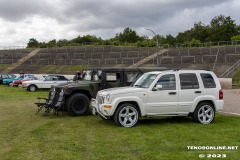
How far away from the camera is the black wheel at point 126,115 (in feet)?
29.5

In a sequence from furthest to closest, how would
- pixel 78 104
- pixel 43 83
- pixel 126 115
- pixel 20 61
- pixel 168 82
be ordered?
1. pixel 20 61
2. pixel 43 83
3. pixel 78 104
4. pixel 168 82
5. pixel 126 115

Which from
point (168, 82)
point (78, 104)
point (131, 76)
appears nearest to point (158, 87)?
point (168, 82)

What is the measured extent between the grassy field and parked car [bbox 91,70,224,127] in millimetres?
401

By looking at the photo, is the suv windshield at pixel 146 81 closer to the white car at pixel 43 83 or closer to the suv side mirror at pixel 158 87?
the suv side mirror at pixel 158 87

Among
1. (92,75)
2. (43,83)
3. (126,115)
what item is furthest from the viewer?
(43,83)

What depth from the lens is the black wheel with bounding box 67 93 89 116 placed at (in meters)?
11.7

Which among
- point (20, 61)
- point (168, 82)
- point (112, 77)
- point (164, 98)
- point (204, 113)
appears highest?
point (20, 61)

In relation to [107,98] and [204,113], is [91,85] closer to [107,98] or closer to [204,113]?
[107,98]

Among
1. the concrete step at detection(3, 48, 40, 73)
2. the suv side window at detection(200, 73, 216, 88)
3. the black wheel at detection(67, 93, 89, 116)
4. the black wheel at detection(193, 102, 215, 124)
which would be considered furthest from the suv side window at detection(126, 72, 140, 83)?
the concrete step at detection(3, 48, 40, 73)

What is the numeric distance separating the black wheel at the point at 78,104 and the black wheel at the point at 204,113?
440cm

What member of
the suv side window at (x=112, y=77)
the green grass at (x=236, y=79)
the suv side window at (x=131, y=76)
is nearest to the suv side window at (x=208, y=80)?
the suv side window at (x=131, y=76)

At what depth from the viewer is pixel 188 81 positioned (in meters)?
9.67

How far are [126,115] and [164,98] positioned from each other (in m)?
1.29

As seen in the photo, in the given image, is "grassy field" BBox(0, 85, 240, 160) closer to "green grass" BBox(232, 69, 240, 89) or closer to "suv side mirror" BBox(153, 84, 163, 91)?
"suv side mirror" BBox(153, 84, 163, 91)
